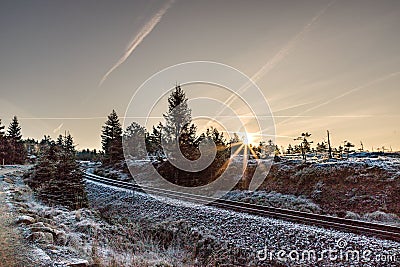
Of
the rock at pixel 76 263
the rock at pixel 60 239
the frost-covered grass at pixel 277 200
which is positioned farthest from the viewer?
the frost-covered grass at pixel 277 200

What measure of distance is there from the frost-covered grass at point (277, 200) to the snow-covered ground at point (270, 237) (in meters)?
6.04

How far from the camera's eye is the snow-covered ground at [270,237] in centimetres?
944

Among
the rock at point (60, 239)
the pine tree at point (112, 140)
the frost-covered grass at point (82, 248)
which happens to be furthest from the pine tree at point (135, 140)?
the rock at point (60, 239)

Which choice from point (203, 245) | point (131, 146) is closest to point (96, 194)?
point (203, 245)

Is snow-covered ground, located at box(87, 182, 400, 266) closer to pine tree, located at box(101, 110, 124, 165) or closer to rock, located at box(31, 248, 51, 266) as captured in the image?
rock, located at box(31, 248, 51, 266)

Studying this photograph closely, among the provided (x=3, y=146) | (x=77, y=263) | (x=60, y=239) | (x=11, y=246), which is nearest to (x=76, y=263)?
(x=77, y=263)

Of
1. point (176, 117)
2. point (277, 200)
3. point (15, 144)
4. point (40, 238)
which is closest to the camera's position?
point (40, 238)

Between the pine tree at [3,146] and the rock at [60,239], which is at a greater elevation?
the pine tree at [3,146]

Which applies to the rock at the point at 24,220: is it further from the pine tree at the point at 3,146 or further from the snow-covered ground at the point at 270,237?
the pine tree at the point at 3,146

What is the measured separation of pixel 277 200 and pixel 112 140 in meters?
35.4

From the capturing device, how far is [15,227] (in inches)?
353

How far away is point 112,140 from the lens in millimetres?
49156

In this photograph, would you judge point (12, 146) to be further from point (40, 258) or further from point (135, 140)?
point (40, 258)

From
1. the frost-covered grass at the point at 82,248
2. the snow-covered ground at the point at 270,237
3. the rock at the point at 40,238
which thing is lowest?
the snow-covered ground at the point at 270,237
